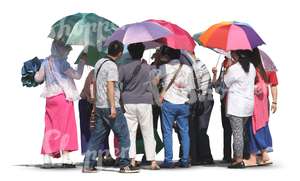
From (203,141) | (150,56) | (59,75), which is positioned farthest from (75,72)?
(203,141)

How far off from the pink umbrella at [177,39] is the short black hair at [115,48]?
118cm

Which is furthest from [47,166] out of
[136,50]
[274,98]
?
[274,98]

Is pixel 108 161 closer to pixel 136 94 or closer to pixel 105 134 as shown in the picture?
pixel 105 134

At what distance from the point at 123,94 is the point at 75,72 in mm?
1156

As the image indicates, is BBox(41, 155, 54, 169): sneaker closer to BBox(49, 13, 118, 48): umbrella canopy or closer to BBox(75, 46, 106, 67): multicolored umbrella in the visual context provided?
BBox(75, 46, 106, 67): multicolored umbrella

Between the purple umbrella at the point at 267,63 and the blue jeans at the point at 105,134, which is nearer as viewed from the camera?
the blue jeans at the point at 105,134

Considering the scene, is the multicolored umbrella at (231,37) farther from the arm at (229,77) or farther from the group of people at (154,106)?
the arm at (229,77)

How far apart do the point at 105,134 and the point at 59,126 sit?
4.24ft

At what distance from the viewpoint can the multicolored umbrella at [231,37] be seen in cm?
2003

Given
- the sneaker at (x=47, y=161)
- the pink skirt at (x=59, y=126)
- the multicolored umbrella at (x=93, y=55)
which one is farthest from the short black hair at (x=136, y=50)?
the sneaker at (x=47, y=161)

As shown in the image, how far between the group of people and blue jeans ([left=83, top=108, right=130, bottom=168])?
0.02m

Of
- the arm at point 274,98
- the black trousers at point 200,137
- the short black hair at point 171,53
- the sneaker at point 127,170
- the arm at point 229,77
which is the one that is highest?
the short black hair at point 171,53

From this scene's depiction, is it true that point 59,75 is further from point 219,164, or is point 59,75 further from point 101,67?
point 219,164

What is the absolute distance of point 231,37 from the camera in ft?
66.2
